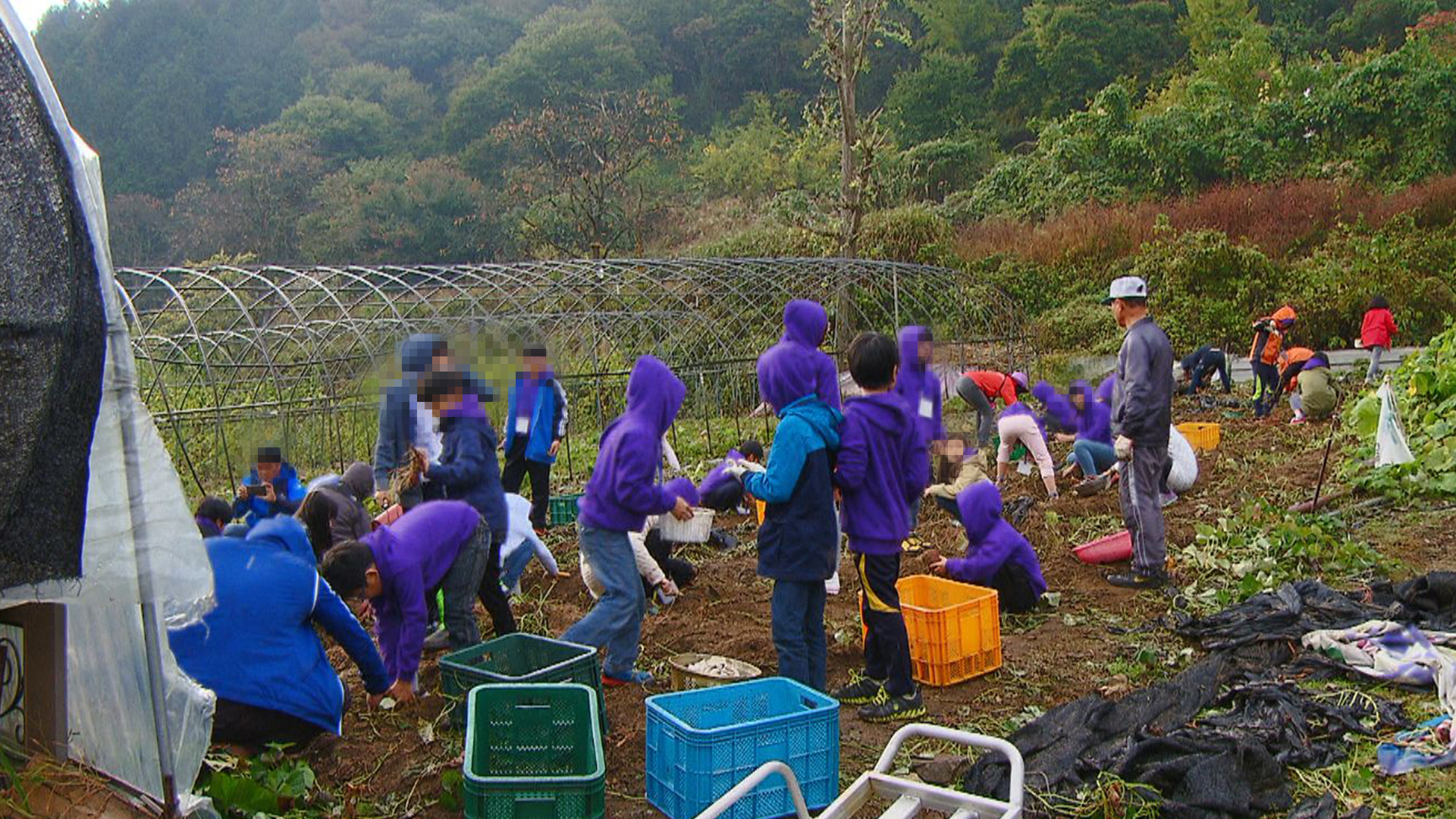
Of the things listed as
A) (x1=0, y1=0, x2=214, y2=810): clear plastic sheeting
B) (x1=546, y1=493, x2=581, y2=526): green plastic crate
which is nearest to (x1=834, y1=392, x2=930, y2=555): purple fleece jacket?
(x1=0, y1=0, x2=214, y2=810): clear plastic sheeting

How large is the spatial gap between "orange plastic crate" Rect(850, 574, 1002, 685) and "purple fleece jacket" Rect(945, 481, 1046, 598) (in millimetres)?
684

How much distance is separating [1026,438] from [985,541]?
3253 millimetres

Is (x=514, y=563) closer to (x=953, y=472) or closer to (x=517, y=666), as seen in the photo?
(x=517, y=666)

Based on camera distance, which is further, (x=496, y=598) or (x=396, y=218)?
(x=396, y=218)

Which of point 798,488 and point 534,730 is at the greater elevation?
point 798,488

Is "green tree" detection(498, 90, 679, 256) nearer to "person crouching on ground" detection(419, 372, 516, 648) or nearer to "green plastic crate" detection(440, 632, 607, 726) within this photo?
"person crouching on ground" detection(419, 372, 516, 648)

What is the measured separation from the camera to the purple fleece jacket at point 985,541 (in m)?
6.17

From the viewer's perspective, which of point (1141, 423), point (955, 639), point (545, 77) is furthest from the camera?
point (545, 77)

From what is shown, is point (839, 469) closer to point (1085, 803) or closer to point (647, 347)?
point (1085, 803)

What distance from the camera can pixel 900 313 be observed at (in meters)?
17.3

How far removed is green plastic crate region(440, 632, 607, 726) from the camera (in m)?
4.55

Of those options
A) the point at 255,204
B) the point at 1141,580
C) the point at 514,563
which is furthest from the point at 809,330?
the point at 255,204

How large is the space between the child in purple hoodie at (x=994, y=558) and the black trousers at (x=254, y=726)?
337cm

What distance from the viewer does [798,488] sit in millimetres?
Answer: 4801
